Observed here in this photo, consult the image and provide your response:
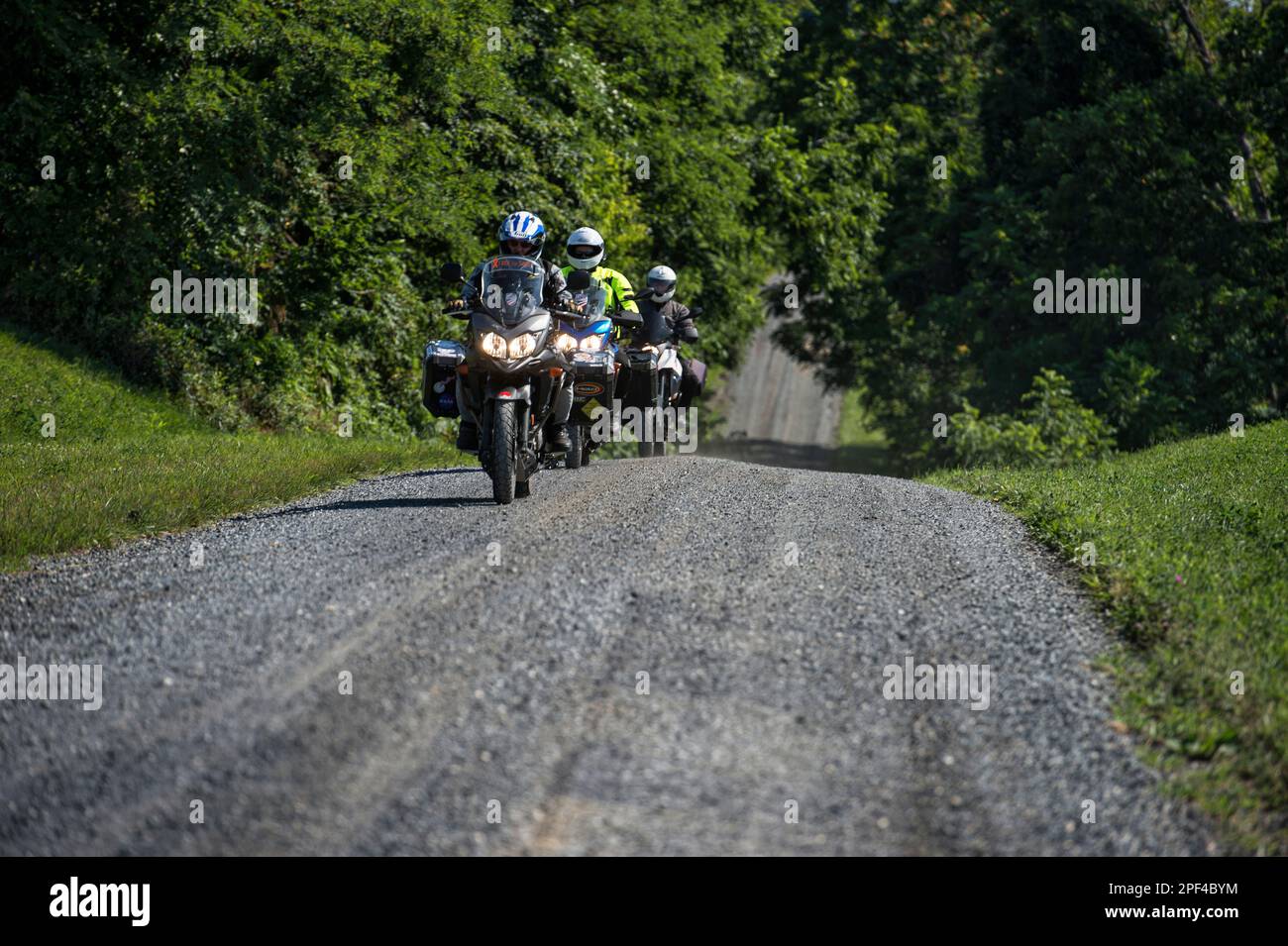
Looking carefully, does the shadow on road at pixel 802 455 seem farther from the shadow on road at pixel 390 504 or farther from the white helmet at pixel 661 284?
the shadow on road at pixel 390 504

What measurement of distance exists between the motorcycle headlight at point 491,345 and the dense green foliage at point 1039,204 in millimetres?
16937

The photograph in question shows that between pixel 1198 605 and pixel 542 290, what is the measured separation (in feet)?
20.3

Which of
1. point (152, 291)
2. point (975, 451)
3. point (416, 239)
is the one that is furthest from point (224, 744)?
point (975, 451)

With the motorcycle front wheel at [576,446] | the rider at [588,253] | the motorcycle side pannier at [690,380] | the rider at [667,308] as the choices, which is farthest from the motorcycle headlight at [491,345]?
the motorcycle side pannier at [690,380]

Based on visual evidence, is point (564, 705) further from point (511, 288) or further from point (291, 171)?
point (291, 171)

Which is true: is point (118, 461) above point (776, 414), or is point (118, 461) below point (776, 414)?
below

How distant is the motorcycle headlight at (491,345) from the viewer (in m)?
11.4

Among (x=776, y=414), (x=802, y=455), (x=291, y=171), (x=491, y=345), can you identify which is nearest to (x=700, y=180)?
(x=291, y=171)

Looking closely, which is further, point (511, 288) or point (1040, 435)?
point (1040, 435)

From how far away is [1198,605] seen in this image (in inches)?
311

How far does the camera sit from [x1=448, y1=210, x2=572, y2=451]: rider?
469 inches

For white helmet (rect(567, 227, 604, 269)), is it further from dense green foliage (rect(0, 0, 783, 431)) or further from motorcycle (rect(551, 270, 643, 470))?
dense green foliage (rect(0, 0, 783, 431))

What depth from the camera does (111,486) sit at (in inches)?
483

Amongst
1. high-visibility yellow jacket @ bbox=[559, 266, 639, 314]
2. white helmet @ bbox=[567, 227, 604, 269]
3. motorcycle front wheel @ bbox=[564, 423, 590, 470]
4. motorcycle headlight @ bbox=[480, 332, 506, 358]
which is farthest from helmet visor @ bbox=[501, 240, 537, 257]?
high-visibility yellow jacket @ bbox=[559, 266, 639, 314]
